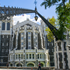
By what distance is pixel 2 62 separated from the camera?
169 feet

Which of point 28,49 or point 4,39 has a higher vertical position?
point 4,39

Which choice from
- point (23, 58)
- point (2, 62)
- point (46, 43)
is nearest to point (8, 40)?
point (2, 62)

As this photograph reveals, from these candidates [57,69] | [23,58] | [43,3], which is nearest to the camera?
[43,3]

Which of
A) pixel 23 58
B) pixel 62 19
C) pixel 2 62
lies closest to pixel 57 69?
pixel 62 19

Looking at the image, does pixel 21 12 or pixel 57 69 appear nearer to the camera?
pixel 57 69

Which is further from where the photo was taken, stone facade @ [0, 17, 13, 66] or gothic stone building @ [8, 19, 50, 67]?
stone facade @ [0, 17, 13, 66]

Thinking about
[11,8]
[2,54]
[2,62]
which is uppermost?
[11,8]

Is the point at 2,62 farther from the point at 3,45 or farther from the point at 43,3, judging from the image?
the point at 43,3

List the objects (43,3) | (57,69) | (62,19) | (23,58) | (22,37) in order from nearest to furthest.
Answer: (62,19) → (43,3) → (57,69) → (23,58) → (22,37)

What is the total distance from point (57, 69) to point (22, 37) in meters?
36.8

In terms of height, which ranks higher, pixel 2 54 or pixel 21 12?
pixel 21 12

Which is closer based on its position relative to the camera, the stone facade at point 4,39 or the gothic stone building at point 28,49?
the gothic stone building at point 28,49

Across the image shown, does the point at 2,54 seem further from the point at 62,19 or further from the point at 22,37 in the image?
the point at 62,19

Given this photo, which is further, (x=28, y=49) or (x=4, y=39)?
(x=4, y=39)
